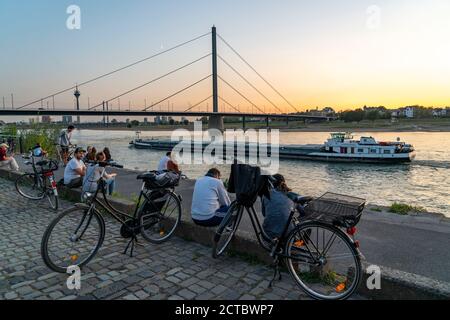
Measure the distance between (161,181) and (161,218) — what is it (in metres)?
0.60

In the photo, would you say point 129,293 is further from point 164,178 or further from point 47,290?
point 164,178

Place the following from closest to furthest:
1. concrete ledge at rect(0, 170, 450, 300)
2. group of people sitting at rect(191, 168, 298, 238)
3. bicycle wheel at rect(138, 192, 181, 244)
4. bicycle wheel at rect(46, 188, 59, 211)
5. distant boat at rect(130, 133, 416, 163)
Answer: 1. concrete ledge at rect(0, 170, 450, 300)
2. group of people sitting at rect(191, 168, 298, 238)
3. bicycle wheel at rect(138, 192, 181, 244)
4. bicycle wheel at rect(46, 188, 59, 211)
5. distant boat at rect(130, 133, 416, 163)

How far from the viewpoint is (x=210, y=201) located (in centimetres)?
417

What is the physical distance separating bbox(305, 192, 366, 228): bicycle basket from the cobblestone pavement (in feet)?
2.60

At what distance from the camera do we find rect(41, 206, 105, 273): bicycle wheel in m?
3.56

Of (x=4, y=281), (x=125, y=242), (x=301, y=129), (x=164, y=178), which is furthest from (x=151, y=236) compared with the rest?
(x=301, y=129)

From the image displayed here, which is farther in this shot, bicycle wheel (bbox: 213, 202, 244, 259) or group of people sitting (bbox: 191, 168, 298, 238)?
bicycle wheel (bbox: 213, 202, 244, 259)

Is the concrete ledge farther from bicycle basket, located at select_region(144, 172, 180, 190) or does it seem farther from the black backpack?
bicycle basket, located at select_region(144, 172, 180, 190)

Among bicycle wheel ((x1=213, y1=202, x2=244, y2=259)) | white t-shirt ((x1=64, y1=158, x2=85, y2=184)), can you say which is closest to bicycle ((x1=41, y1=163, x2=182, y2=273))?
bicycle wheel ((x1=213, y1=202, x2=244, y2=259))

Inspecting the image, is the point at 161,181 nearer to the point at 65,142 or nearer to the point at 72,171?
the point at 72,171

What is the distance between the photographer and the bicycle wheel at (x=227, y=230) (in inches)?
150

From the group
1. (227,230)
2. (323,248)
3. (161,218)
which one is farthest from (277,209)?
(161,218)

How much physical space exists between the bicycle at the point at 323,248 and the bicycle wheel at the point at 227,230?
40 cm
